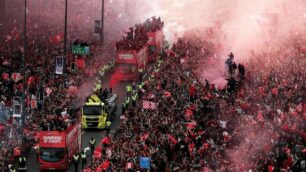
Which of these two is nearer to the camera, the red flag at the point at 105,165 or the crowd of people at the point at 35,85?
the red flag at the point at 105,165

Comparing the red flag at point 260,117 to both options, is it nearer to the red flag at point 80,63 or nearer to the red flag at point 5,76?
the red flag at point 5,76

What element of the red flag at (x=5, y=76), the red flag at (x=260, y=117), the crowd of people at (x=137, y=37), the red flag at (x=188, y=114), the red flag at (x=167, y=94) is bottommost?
the red flag at (x=188, y=114)

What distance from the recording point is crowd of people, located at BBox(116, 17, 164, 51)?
45.9 metres

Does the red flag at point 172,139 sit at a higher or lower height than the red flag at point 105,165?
higher

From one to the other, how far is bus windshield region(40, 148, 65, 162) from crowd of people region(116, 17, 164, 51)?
16.9 m

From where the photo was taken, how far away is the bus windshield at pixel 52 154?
29266mm

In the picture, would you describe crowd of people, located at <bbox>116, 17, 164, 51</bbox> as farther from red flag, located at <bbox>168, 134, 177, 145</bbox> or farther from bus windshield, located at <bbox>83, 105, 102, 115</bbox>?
red flag, located at <bbox>168, 134, 177, 145</bbox>

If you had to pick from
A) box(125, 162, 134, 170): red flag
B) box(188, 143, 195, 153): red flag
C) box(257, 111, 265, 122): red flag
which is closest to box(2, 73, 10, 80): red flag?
box(125, 162, 134, 170): red flag

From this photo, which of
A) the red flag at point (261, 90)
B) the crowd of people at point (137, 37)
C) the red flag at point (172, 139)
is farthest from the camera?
the crowd of people at point (137, 37)

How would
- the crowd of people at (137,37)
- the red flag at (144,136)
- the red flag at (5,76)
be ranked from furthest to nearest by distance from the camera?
1. the crowd of people at (137,37)
2. the red flag at (5,76)
3. the red flag at (144,136)

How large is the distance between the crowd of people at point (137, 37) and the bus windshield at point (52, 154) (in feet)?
55.6

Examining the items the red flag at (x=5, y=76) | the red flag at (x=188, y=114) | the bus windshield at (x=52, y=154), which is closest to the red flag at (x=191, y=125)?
the red flag at (x=188, y=114)

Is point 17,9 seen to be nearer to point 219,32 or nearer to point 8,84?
point 219,32

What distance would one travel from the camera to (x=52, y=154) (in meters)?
29.4
